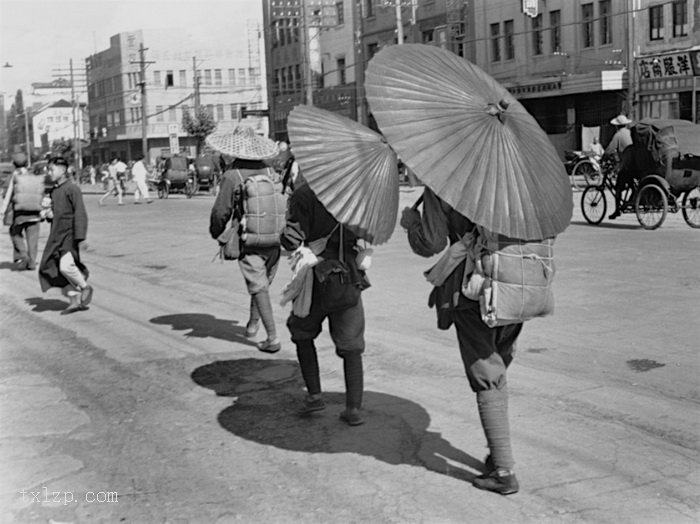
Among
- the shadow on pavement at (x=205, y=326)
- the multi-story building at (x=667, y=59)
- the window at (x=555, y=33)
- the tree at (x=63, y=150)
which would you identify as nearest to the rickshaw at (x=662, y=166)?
the shadow on pavement at (x=205, y=326)

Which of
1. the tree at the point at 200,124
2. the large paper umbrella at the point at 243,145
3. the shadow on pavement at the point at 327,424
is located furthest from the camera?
the tree at the point at 200,124

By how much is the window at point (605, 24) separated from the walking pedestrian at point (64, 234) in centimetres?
2981

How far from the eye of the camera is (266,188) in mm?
7461

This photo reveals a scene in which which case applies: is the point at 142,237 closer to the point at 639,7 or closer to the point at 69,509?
the point at 69,509

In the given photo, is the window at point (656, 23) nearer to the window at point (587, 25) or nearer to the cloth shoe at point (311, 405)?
the window at point (587, 25)

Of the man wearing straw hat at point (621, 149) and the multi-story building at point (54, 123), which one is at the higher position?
the multi-story building at point (54, 123)

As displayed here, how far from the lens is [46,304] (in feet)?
35.7

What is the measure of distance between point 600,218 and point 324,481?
13105mm

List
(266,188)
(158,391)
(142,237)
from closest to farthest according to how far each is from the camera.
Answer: (158,391) → (266,188) → (142,237)

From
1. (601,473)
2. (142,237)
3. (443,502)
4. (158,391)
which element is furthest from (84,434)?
(142,237)

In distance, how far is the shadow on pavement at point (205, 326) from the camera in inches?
329

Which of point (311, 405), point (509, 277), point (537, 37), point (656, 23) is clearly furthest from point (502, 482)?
point (537, 37)

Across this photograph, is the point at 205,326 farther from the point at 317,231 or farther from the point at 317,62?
the point at 317,62

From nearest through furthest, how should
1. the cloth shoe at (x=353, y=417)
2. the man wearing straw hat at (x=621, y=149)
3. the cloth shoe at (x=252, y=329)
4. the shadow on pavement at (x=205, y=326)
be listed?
the cloth shoe at (x=353, y=417) < the cloth shoe at (x=252, y=329) < the shadow on pavement at (x=205, y=326) < the man wearing straw hat at (x=621, y=149)
